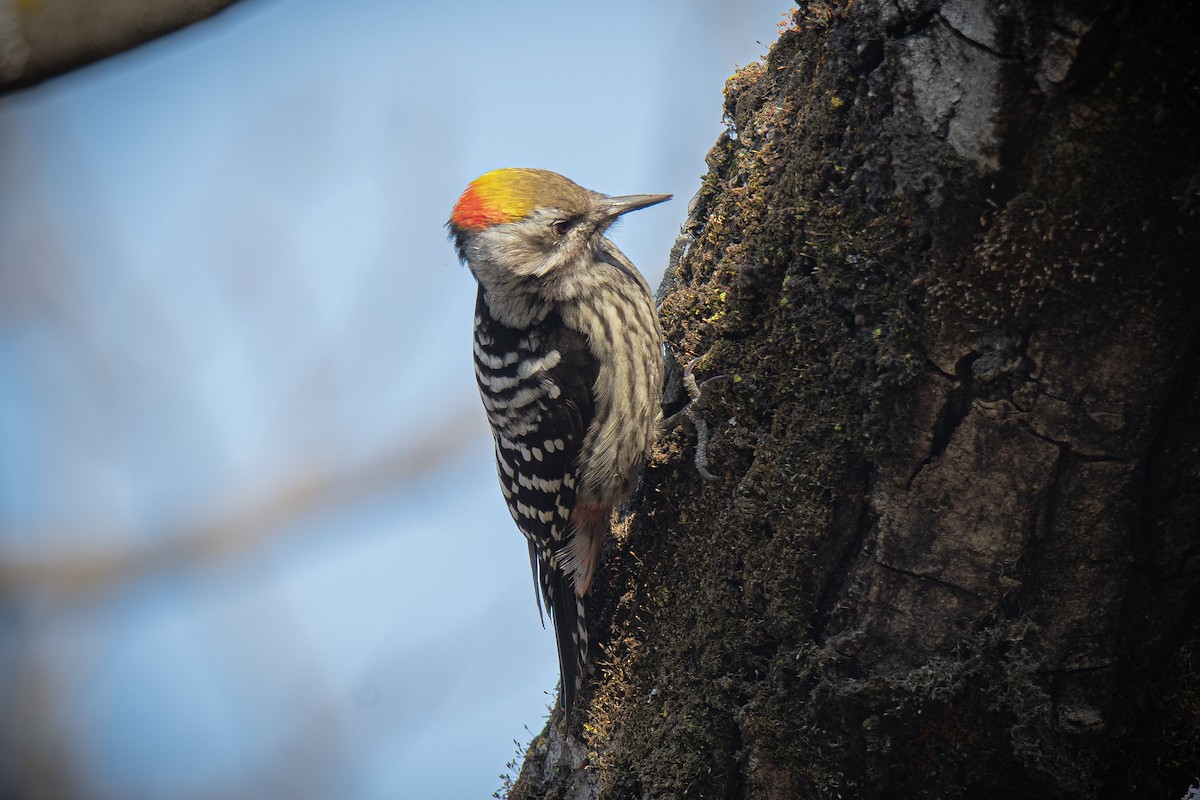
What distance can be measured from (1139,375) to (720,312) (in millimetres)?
1311

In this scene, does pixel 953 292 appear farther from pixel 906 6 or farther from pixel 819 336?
pixel 906 6

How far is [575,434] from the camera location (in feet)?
12.7

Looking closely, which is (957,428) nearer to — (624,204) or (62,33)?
(62,33)

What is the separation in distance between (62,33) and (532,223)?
2.71 metres

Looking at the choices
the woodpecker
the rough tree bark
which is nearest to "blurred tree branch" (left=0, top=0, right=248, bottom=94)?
the rough tree bark

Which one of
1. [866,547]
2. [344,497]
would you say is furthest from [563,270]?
[866,547]


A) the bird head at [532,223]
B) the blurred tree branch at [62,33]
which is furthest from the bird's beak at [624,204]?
the blurred tree branch at [62,33]

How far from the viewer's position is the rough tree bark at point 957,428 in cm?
187

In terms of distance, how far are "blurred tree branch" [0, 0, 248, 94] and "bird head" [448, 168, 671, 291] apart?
2627mm

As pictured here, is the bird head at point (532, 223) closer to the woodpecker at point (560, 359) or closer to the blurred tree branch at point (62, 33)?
the woodpecker at point (560, 359)

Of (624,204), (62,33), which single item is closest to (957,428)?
(62,33)

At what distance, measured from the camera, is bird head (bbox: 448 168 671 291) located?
398 cm

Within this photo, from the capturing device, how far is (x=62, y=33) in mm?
1326

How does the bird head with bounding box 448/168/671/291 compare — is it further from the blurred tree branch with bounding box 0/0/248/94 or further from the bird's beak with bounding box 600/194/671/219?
the blurred tree branch with bounding box 0/0/248/94
